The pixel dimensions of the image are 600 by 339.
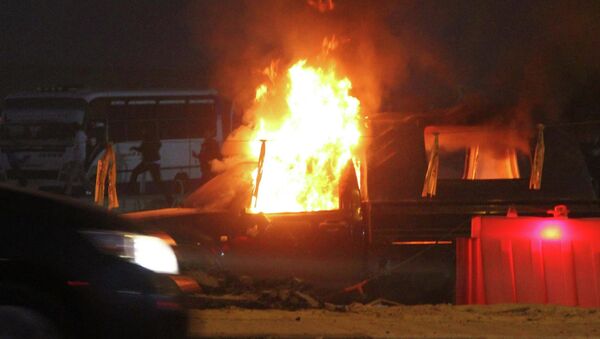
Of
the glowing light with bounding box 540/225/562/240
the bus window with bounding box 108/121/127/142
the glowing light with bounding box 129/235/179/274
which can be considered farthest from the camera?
the bus window with bounding box 108/121/127/142

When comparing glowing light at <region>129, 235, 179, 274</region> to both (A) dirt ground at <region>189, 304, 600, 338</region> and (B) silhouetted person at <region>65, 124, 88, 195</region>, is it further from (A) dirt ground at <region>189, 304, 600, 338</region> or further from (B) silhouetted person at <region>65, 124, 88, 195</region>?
(B) silhouetted person at <region>65, 124, 88, 195</region>

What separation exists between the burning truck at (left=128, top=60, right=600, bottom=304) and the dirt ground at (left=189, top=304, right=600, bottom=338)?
0.33m

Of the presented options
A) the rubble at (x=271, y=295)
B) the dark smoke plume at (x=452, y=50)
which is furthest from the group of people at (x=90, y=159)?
the rubble at (x=271, y=295)

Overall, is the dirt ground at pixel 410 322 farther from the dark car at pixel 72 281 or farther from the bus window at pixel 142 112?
the bus window at pixel 142 112

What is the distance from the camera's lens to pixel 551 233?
395 inches

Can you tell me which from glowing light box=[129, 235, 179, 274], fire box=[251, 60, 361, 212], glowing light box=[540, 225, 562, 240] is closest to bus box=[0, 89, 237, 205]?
fire box=[251, 60, 361, 212]

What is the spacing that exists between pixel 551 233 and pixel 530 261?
1.11 ft

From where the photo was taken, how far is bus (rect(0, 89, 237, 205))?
29516mm

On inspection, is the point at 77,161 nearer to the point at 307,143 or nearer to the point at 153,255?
the point at 307,143

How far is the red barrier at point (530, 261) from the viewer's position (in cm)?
987

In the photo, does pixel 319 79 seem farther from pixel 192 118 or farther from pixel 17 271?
pixel 192 118

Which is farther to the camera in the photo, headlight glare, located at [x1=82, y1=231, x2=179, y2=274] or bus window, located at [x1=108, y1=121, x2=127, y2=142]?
bus window, located at [x1=108, y1=121, x2=127, y2=142]

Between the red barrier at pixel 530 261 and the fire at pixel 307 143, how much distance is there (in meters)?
1.89

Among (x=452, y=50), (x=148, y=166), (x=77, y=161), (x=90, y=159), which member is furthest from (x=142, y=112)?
(x=452, y=50)
